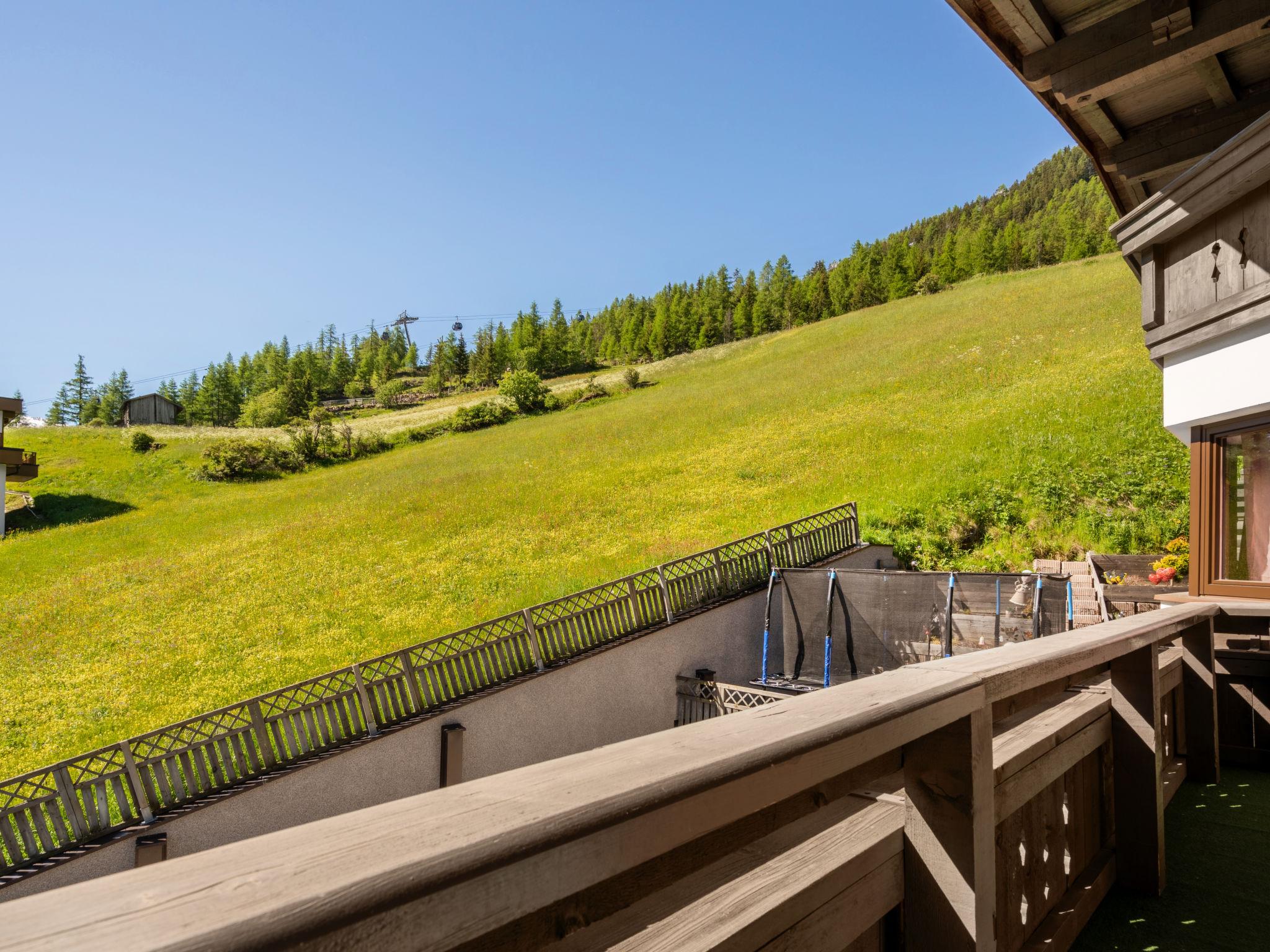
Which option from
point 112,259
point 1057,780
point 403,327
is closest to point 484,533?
point 1057,780

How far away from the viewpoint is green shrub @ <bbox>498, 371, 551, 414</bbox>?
56688 mm

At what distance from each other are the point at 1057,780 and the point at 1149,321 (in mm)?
5971

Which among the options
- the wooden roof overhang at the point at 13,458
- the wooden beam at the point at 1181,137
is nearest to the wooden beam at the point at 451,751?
the wooden beam at the point at 1181,137

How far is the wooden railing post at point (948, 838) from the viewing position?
1681mm

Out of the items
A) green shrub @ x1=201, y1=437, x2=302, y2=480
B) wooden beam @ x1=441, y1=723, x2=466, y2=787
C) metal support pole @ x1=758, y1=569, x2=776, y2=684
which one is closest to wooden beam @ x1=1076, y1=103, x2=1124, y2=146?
metal support pole @ x1=758, y1=569, x2=776, y2=684

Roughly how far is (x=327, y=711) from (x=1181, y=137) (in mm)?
11243

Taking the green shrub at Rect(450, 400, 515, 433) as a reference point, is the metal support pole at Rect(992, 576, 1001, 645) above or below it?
below

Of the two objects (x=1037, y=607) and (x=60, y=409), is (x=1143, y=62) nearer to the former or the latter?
(x=1037, y=607)

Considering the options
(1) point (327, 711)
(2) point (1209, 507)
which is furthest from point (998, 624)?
(1) point (327, 711)

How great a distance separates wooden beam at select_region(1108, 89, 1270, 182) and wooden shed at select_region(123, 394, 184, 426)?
76.7 metres

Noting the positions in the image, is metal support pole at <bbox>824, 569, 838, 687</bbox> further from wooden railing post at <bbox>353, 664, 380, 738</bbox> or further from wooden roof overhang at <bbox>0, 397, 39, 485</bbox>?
wooden roof overhang at <bbox>0, 397, 39, 485</bbox>

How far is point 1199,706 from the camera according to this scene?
4770mm

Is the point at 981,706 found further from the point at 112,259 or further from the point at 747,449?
the point at 112,259

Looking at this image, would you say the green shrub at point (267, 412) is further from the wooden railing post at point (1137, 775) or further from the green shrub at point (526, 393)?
the wooden railing post at point (1137, 775)
